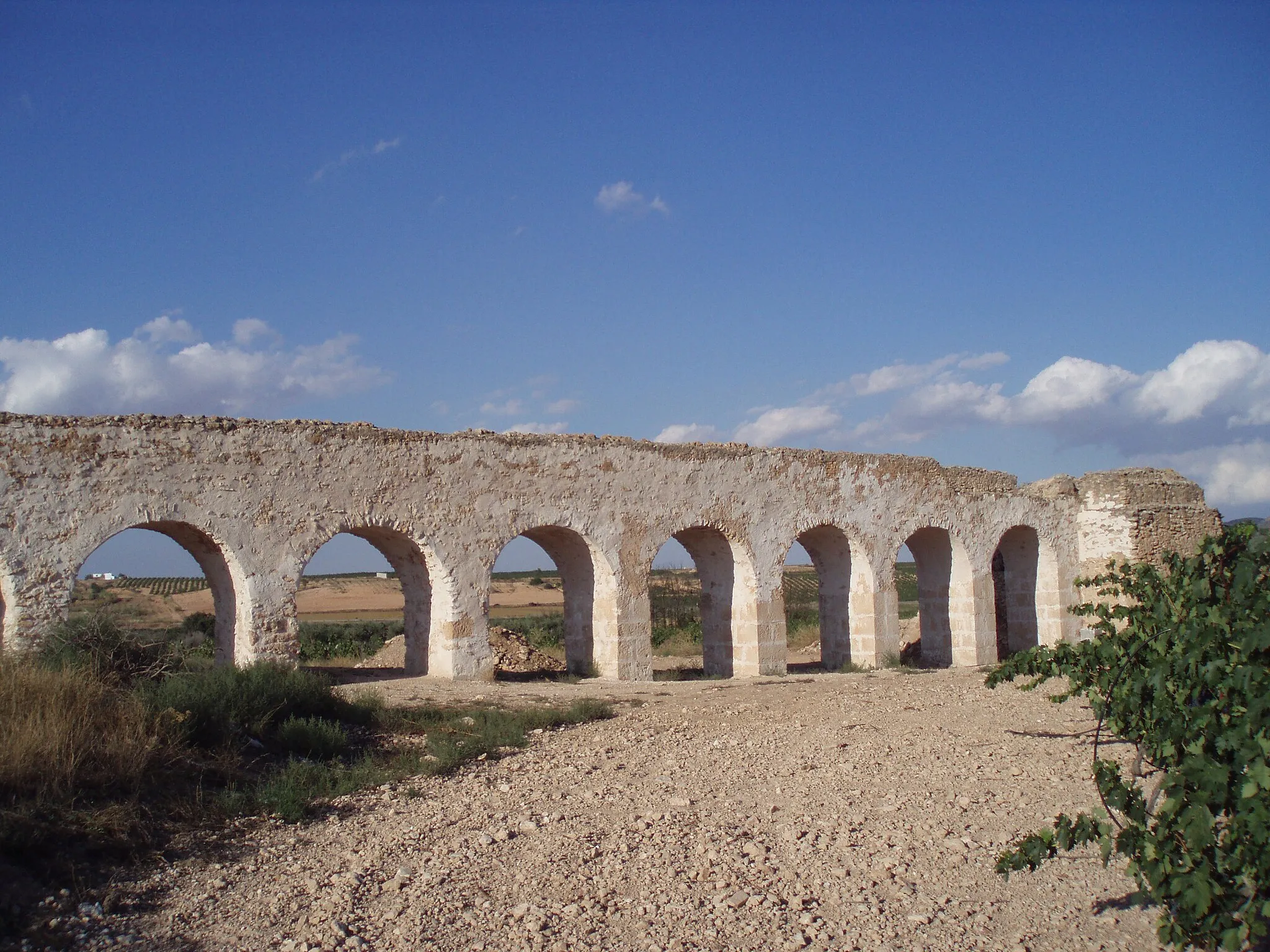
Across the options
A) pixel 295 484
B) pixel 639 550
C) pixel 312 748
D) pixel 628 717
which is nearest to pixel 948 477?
pixel 639 550

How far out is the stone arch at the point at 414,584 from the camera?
11.8 m

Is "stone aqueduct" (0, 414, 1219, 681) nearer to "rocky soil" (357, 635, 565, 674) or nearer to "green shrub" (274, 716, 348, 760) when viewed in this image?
"rocky soil" (357, 635, 565, 674)

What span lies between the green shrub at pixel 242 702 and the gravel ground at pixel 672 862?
1357 millimetres

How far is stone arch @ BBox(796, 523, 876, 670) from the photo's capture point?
1477 cm

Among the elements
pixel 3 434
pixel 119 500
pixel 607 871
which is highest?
pixel 3 434

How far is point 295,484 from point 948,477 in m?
10.2

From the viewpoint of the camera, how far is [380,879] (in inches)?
199

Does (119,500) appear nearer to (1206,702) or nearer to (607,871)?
(607,871)

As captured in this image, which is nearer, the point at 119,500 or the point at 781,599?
the point at 119,500

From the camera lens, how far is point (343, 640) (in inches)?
870

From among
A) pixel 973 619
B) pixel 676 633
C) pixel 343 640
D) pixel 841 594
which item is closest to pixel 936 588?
pixel 973 619

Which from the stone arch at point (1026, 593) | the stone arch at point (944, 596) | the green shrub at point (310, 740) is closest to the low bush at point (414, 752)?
the green shrub at point (310, 740)

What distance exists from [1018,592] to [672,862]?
13.8 m

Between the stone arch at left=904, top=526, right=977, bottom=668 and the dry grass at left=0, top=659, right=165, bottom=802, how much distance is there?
12105mm
